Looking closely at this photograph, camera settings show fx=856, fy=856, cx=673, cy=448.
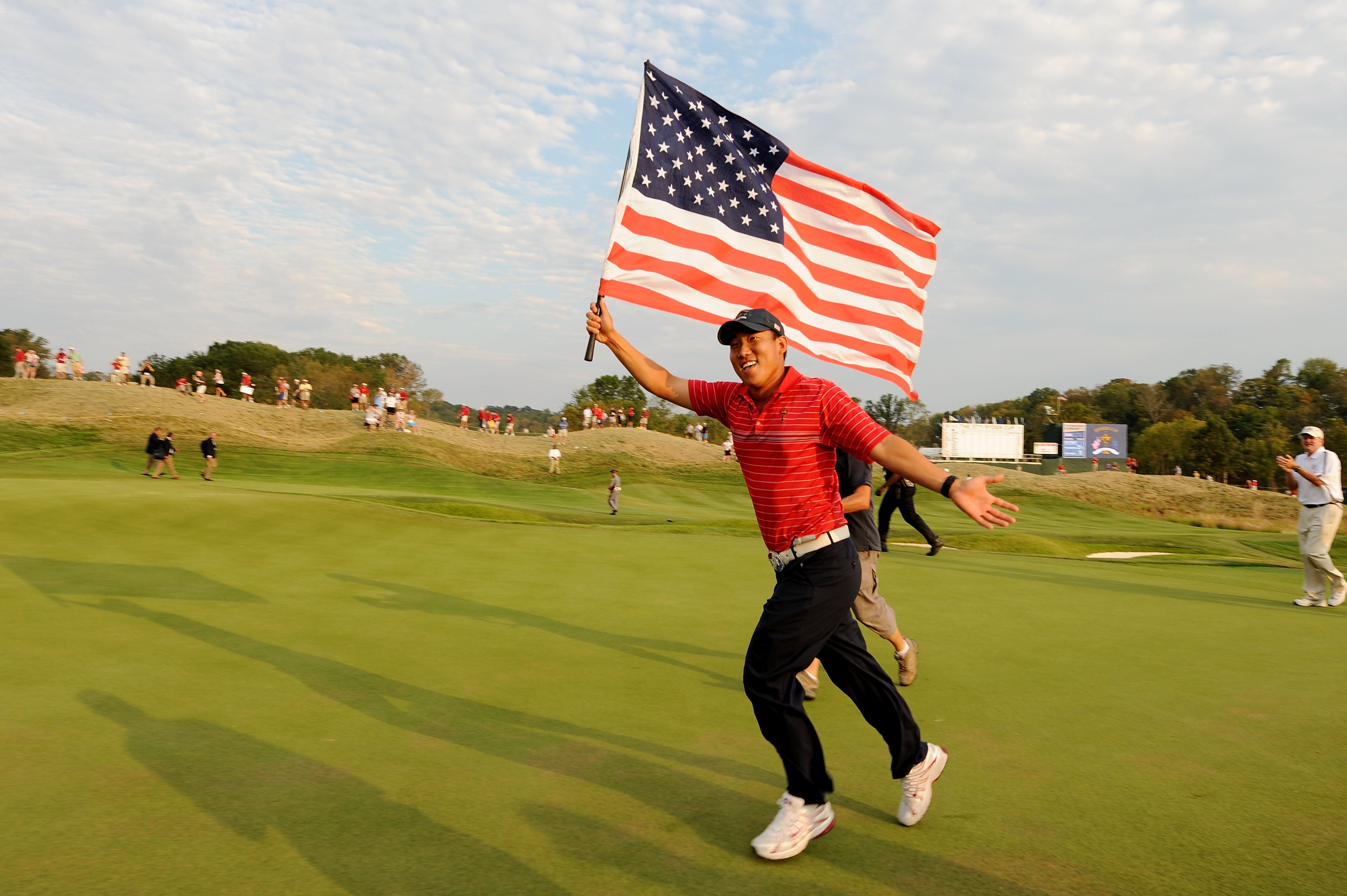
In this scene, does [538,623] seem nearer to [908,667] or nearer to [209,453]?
[908,667]

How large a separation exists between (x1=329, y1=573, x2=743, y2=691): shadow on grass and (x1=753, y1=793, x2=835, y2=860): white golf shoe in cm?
236

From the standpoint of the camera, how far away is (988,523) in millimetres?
3418

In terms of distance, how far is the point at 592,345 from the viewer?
222 inches

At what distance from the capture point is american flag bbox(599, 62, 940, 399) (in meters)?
7.21

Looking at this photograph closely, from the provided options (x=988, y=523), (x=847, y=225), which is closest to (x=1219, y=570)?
(x=847, y=225)

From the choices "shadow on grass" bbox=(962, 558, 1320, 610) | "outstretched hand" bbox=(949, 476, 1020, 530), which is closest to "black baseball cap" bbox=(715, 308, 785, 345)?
"outstretched hand" bbox=(949, 476, 1020, 530)

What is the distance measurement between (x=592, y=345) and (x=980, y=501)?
289 centimetres

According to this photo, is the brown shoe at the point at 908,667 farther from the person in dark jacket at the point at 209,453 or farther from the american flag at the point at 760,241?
the person in dark jacket at the point at 209,453

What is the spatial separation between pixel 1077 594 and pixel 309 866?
32.5ft

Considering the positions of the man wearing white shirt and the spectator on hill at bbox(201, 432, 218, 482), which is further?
the spectator on hill at bbox(201, 432, 218, 482)

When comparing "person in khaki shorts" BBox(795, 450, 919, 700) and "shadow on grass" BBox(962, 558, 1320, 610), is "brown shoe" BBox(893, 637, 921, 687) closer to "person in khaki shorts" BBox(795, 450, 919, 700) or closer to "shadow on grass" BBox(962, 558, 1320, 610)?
"person in khaki shorts" BBox(795, 450, 919, 700)

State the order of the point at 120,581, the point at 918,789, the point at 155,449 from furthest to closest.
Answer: the point at 155,449, the point at 120,581, the point at 918,789

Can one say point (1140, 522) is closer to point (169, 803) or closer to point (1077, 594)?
point (1077, 594)

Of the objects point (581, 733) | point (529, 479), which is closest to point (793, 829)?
point (581, 733)
